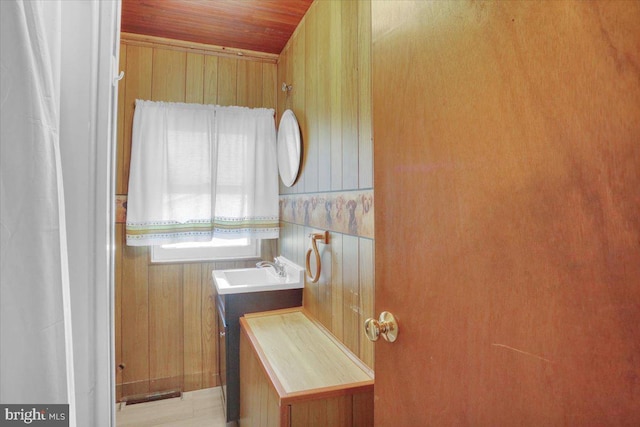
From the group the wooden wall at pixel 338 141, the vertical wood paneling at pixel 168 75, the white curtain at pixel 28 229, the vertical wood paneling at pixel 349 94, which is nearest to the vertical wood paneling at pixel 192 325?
the wooden wall at pixel 338 141

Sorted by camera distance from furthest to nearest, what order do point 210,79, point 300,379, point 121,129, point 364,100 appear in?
1. point 210,79
2. point 121,129
3. point 364,100
4. point 300,379

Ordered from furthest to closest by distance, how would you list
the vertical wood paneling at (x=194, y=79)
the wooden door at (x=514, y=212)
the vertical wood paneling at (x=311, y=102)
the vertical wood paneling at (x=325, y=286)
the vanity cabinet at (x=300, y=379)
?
the vertical wood paneling at (x=194, y=79)
the vertical wood paneling at (x=311, y=102)
the vertical wood paneling at (x=325, y=286)
the vanity cabinet at (x=300, y=379)
the wooden door at (x=514, y=212)

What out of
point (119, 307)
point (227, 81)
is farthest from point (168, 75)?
point (119, 307)

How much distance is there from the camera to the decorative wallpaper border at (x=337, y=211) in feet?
4.34

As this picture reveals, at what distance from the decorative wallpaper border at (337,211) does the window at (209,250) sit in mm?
580

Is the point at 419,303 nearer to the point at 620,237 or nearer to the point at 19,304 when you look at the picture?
the point at 620,237

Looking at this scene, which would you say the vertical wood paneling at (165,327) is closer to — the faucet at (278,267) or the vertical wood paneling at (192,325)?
the vertical wood paneling at (192,325)

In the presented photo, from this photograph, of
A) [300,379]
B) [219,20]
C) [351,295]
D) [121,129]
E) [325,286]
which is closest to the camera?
[300,379]

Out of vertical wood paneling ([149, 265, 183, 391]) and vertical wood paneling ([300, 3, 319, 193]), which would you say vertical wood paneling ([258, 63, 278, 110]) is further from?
vertical wood paneling ([149, 265, 183, 391])

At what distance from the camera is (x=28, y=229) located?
458mm

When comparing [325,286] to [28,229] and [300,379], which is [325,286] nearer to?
[300,379]

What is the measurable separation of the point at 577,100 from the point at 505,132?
0.34ft

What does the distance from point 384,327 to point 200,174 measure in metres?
2.01

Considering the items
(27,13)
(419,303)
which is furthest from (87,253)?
(419,303)
